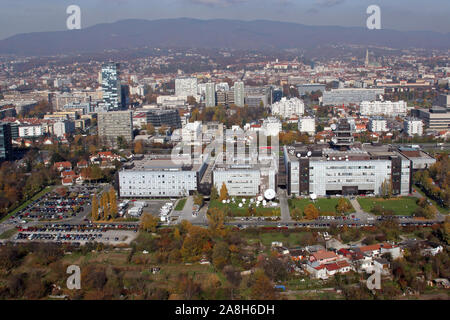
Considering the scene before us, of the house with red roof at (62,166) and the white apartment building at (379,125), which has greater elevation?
the white apartment building at (379,125)

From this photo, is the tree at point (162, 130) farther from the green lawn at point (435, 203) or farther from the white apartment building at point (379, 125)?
the green lawn at point (435, 203)

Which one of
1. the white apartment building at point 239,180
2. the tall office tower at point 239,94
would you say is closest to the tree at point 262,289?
the white apartment building at point 239,180

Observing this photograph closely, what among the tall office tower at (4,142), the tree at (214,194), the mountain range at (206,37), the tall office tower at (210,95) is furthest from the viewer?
the mountain range at (206,37)

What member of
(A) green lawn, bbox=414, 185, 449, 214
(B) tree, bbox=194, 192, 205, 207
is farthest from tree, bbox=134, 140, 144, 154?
(A) green lawn, bbox=414, 185, 449, 214

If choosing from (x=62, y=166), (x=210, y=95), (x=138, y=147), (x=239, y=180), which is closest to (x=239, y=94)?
(x=210, y=95)

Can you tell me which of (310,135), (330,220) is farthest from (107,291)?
(310,135)

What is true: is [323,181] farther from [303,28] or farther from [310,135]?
[303,28]
